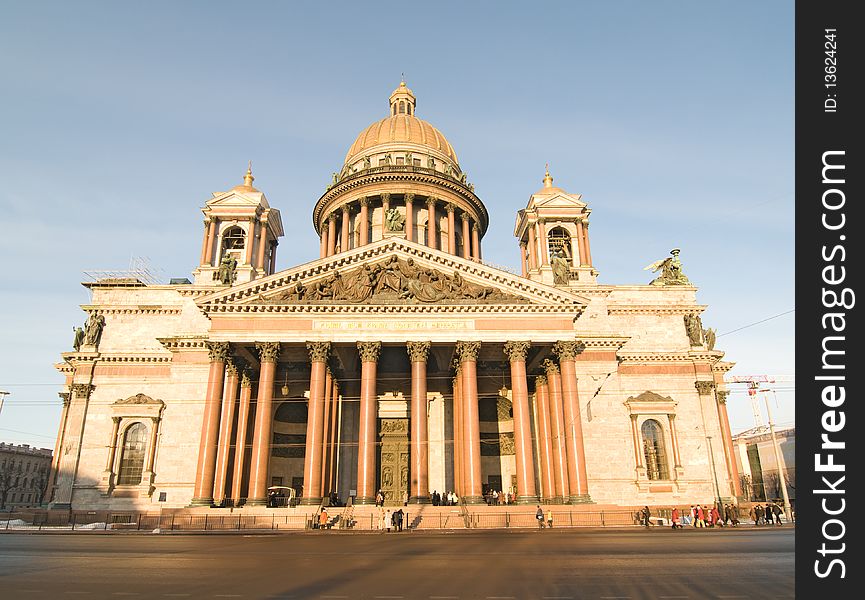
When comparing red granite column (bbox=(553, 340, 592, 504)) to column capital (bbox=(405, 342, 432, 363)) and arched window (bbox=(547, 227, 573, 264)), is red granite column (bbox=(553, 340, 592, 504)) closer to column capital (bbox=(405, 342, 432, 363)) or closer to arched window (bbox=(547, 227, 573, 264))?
column capital (bbox=(405, 342, 432, 363))

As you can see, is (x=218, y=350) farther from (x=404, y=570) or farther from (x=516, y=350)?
(x=404, y=570)

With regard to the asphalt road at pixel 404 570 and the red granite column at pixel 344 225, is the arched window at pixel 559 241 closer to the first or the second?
the red granite column at pixel 344 225

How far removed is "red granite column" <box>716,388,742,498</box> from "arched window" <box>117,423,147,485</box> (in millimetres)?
38165

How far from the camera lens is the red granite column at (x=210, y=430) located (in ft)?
100

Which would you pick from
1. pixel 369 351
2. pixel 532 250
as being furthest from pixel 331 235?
pixel 369 351

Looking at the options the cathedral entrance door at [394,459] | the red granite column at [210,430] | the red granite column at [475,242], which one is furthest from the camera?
the red granite column at [475,242]

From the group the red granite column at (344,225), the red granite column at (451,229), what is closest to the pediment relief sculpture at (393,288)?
the red granite column at (451,229)

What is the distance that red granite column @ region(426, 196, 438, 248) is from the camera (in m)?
52.9

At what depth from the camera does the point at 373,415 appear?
3145 cm

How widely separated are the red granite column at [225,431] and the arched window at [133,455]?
861cm

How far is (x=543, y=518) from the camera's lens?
2828 cm

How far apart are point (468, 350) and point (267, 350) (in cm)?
1207

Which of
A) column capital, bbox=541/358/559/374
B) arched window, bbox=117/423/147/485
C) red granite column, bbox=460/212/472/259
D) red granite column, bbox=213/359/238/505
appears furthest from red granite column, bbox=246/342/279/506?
red granite column, bbox=460/212/472/259

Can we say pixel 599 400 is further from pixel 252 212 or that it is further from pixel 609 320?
pixel 252 212
